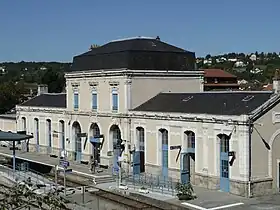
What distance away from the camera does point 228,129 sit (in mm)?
26734

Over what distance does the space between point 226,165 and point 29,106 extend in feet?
82.5

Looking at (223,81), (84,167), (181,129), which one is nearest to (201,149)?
(181,129)

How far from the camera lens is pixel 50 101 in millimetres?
46406

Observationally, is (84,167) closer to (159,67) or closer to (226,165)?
(159,67)

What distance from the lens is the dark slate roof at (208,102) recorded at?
27.4 metres

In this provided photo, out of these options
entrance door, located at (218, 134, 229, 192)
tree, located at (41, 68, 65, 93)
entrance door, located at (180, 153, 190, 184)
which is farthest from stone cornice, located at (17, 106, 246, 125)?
tree, located at (41, 68, 65, 93)

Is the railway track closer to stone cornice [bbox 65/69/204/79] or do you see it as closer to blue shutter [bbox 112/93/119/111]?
blue shutter [bbox 112/93/119/111]

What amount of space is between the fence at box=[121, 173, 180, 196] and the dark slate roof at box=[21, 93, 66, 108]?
12.9m

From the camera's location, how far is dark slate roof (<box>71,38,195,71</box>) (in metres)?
34.6

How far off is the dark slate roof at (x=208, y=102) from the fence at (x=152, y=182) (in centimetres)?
406

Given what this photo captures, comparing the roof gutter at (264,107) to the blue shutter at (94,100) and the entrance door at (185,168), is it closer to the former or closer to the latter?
the entrance door at (185,168)

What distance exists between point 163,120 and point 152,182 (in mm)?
3727

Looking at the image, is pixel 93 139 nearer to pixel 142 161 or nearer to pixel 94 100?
pixel 94 100

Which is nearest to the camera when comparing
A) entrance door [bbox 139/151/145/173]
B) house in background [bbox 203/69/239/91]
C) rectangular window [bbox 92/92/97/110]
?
entrance door [bbox 139/151/145/173]
